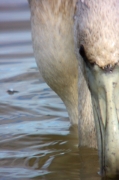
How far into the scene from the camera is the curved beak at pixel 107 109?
13.8ft

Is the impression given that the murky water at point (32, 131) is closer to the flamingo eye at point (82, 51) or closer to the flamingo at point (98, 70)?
the flamingo at point (98, 70)

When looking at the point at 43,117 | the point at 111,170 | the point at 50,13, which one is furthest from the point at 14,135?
the point at 111,170

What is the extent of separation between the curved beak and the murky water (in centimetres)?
42

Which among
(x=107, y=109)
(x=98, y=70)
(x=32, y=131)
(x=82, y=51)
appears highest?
(x=82, y=51)

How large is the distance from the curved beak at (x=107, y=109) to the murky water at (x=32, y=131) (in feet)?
1.38

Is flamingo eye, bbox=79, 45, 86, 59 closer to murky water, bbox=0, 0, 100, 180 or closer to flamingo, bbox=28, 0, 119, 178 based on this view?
flamingo, bbox=28, 0, 119, 178

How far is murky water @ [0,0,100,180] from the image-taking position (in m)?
5.04

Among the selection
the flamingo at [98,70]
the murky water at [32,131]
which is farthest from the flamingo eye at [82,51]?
the murky water at [32,131]

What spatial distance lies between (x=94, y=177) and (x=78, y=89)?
A: 3.17 feet

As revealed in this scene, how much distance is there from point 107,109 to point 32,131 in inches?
69.7

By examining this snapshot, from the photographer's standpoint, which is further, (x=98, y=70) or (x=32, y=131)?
(x=32, y=131)

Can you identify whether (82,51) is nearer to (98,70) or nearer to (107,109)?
(98,70)

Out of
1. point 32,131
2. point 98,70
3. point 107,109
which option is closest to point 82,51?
point 98,70

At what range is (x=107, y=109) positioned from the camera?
4.23 metres
